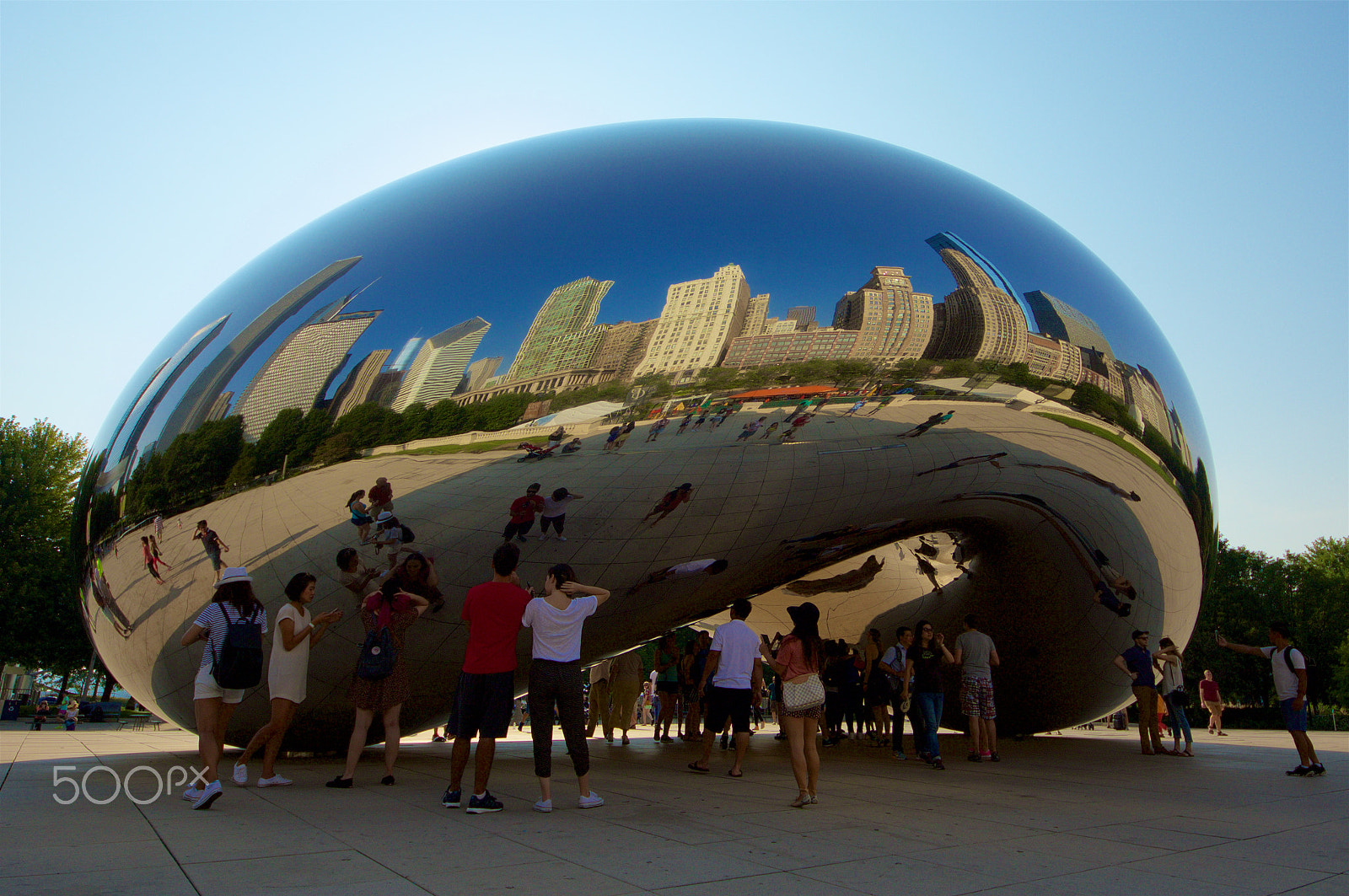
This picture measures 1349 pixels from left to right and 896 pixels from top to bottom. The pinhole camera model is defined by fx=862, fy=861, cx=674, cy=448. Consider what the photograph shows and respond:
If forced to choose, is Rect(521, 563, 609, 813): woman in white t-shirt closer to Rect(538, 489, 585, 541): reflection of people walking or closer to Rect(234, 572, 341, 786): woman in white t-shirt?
Rect(538, 489, 585, 541): reflection of people walking

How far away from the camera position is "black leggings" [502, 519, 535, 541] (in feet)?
16.9

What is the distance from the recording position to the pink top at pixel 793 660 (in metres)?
5.04

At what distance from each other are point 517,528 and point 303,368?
5.35ft

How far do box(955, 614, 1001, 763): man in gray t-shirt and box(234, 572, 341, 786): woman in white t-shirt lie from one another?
524cm

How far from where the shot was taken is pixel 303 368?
5.22 metres

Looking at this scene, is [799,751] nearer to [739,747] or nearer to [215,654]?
[739,747]

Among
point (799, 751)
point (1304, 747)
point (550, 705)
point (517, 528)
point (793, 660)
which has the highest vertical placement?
point (517, 528)

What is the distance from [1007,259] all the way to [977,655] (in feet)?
11.7

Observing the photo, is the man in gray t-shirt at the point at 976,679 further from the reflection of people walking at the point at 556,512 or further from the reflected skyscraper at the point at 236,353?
the reflected skyscraper at the point at 236,353

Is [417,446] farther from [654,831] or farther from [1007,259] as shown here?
[1007,259]

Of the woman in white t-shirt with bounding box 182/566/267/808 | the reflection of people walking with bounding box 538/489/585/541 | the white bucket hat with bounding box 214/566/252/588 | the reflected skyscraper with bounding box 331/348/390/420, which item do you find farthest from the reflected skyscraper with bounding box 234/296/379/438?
the reflection of people walking with bounding box 538/489/585/541

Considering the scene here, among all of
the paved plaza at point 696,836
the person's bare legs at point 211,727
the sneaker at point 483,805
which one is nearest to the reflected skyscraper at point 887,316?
the paved plaza at point 696,836

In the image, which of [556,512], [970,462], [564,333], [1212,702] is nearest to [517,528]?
[556,512]

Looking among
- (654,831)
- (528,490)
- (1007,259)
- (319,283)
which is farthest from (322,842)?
(1007,259)
